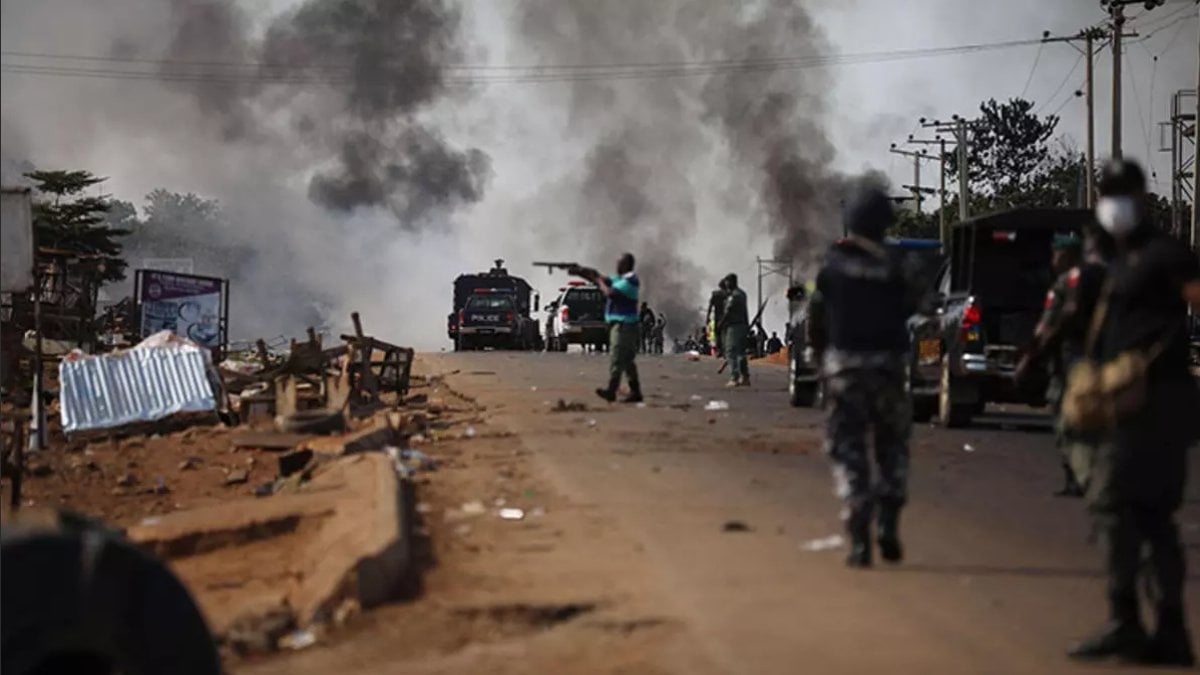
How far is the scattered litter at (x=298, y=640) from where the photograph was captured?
662 centimetres

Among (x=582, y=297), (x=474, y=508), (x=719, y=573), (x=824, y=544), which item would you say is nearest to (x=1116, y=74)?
(x=582, y=297)

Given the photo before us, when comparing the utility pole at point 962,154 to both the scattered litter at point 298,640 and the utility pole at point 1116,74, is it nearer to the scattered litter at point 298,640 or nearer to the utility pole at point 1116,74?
the utility pole at point 1116,74

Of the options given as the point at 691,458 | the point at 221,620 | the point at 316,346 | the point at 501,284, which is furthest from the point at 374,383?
the point at 501,284

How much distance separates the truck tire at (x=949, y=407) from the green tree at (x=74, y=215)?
133 ft

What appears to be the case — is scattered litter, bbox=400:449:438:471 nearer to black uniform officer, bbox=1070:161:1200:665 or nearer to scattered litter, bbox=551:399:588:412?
scattered litter, bbox=551:399:588:412

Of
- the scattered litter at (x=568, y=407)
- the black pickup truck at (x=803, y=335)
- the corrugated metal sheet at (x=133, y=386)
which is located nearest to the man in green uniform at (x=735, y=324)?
the black pickup truck at (x=803, y=335)

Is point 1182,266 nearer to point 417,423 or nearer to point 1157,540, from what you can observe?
point 1157,540

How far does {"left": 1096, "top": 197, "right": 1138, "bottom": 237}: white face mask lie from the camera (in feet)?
19.1

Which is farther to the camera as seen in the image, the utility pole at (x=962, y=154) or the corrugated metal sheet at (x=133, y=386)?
the utility pole at (x=962, y=154)

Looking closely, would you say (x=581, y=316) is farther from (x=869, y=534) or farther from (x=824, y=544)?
(x=869, y=534)

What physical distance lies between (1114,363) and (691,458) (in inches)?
269

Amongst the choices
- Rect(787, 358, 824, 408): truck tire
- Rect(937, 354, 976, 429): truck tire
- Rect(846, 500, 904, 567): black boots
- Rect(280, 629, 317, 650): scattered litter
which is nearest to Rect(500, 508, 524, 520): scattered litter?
Rect(846, 500, 904, 567): black boots

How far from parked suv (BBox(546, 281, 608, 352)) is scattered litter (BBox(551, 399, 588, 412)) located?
25960 mm

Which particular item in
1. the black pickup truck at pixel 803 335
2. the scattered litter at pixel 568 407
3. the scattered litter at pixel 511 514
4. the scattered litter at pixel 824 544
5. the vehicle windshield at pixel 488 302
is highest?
the vehicle windshield at pixel 488 302
